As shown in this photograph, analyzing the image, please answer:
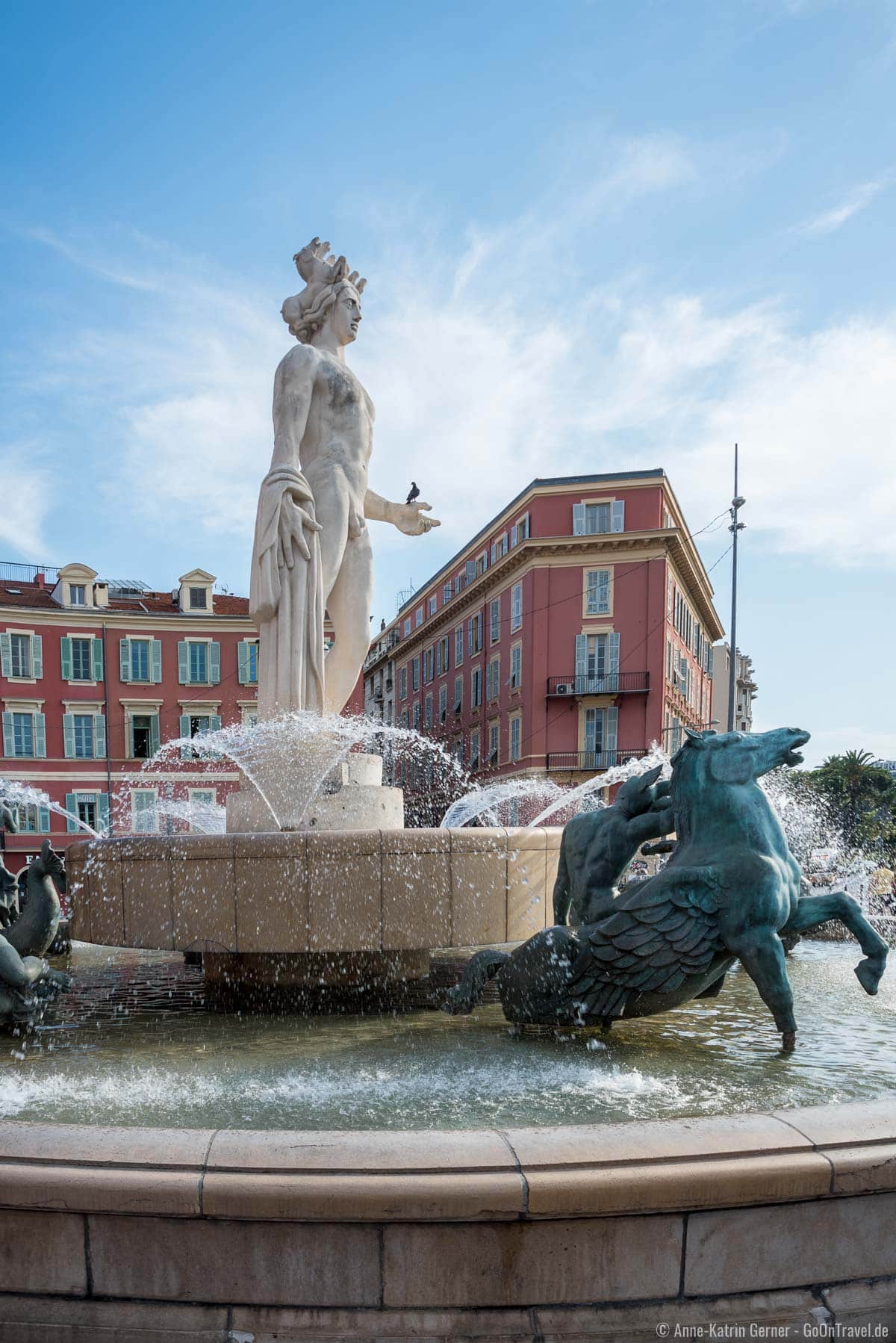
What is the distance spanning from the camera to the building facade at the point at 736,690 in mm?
75000

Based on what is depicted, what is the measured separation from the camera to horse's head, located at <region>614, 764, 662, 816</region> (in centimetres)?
507

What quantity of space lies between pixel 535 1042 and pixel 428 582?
57.0 metres

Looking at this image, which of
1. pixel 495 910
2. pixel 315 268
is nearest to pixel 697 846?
pixel 495 910

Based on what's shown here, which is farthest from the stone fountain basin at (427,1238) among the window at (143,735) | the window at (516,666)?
the window at (143,735)

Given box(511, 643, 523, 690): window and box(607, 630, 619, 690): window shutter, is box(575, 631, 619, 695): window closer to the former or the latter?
box(607, 630, 619, 690): window shutter

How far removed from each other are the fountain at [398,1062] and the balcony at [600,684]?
3179 centimetres

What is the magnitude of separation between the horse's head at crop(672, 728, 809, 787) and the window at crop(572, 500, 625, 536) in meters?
37.9

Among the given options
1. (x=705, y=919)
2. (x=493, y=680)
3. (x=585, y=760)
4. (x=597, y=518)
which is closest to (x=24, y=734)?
(x=493, y=680)

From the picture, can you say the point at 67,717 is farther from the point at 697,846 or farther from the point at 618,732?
the point at 697,846

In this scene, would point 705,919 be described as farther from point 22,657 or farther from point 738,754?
point 22,657

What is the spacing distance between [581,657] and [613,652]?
147 cm

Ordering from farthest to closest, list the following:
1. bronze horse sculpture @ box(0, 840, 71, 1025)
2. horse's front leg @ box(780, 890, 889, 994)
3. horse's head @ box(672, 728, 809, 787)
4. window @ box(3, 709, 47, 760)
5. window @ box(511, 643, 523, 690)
→ window @ box(511, 643, 523, 690) < window @ box(3, 709, 47, 760) < bronze horse sculpture @ box(0, 840, 71, 1025) < horse's head @ box(672, 728, 809, 787) < horse's front leg @ box(780, 890, 889, 994)

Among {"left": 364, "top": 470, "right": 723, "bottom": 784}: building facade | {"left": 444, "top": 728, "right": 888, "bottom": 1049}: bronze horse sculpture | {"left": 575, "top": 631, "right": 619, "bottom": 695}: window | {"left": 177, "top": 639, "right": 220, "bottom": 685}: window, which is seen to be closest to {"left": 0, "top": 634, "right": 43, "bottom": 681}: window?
{"left": 177, "top": 639, "right": 220, "bottom": 685}: window

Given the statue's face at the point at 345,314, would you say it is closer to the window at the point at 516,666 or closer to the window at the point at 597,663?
the window at the point at 597,663
